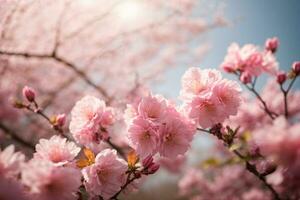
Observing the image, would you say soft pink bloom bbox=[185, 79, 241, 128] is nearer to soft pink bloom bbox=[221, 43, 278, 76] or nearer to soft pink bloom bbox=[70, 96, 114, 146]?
soft pink bloom bbox=[70, 96, 114, 146]

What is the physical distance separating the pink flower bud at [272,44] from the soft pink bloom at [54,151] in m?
1.74

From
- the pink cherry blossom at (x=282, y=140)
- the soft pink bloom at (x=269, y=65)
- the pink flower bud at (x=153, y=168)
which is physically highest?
the soft pink bloom at (x=269, y=65)

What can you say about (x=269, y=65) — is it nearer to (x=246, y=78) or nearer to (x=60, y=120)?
(x=246, y=78)

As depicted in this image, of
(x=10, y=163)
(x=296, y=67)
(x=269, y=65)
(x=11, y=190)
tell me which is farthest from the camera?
(x=269, y=65)

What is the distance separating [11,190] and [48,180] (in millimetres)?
183

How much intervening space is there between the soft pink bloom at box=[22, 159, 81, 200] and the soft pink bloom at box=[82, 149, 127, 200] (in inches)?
5.8

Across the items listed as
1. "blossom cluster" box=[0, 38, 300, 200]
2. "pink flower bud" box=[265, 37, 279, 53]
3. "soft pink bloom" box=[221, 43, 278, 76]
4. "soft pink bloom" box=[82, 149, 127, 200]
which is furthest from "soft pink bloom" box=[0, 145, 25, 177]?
"pink flower bud" box=[265, 37, 279, 53]

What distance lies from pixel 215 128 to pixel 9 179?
1102mm

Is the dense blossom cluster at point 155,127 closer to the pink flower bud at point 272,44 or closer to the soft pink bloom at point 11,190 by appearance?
the soft pink bloom at point 11,190

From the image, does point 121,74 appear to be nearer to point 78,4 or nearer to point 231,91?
point 78,4

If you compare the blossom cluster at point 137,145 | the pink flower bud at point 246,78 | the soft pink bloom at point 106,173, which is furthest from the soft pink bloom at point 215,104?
the pink flower bud at point 246,78

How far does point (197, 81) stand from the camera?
6.98 ft

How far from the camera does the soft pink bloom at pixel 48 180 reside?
63.0 inches

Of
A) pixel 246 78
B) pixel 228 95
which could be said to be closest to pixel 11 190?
pixel 228 95
